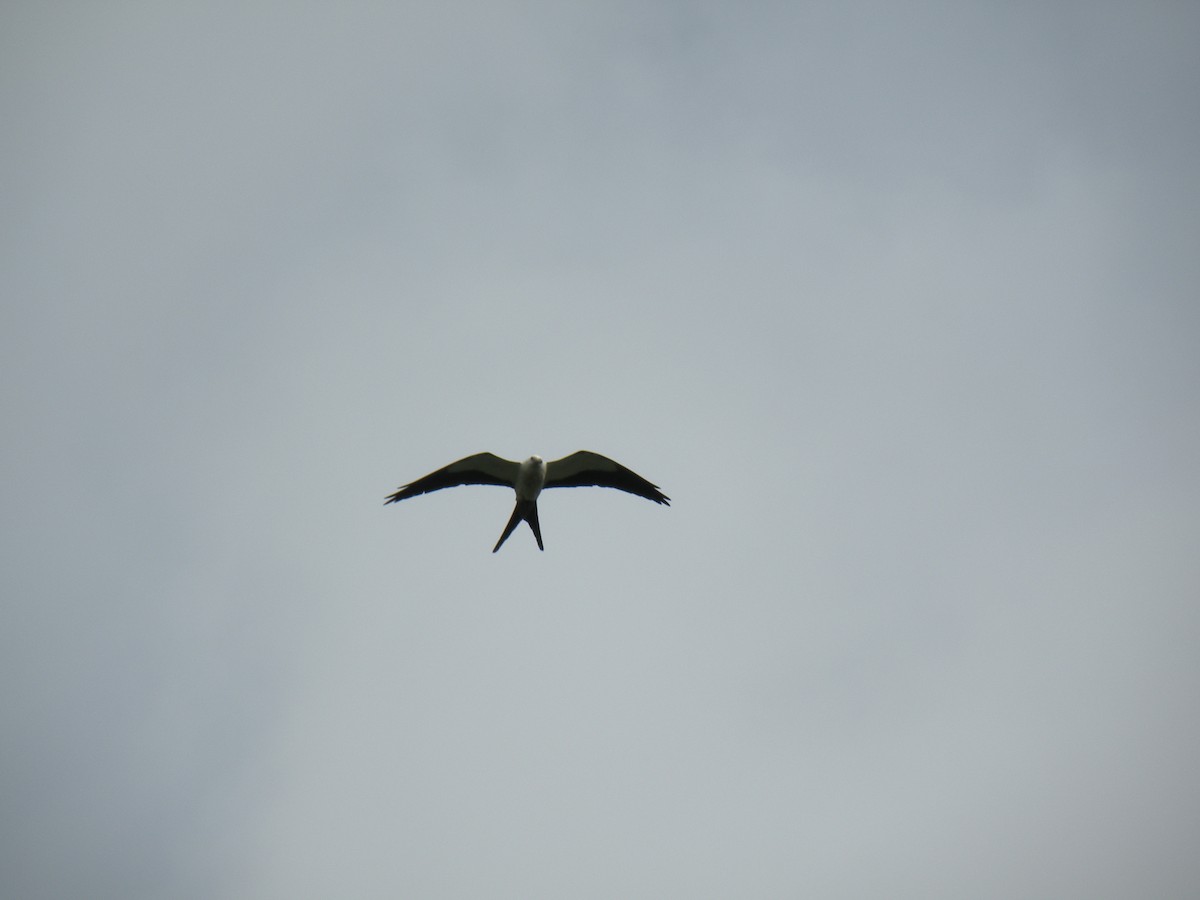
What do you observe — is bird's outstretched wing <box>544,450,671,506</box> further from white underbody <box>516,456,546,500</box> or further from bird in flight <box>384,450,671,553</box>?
white underbody <box>516,456,546,500</box>

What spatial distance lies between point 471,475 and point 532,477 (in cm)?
169

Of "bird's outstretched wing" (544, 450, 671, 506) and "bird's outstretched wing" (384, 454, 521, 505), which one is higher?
"bird's outstretched wing" (544, 450, 671, 506)

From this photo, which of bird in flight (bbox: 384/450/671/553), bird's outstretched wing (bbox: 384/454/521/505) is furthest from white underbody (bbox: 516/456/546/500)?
bird's outstretched wing (bbox: 384/454/521/505)

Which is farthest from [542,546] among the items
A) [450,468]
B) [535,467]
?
[450,468]

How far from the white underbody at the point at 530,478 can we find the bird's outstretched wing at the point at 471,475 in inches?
19.1

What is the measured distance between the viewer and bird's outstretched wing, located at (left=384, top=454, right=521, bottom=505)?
46.6 ft

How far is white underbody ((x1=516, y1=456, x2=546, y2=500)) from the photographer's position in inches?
564

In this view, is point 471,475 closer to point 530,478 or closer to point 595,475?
point 530,478

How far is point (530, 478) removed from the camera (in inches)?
568

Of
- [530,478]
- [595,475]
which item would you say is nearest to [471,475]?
[530,478]

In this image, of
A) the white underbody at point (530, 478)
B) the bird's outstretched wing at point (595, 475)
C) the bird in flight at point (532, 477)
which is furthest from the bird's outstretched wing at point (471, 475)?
the bird's outstretched wing at point (595, 475)

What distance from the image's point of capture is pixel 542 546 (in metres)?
14.4

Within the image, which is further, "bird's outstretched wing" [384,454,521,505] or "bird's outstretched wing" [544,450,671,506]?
"bird's outstretched wing" [544,450,671,506]

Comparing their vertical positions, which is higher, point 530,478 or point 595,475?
point 595,475
